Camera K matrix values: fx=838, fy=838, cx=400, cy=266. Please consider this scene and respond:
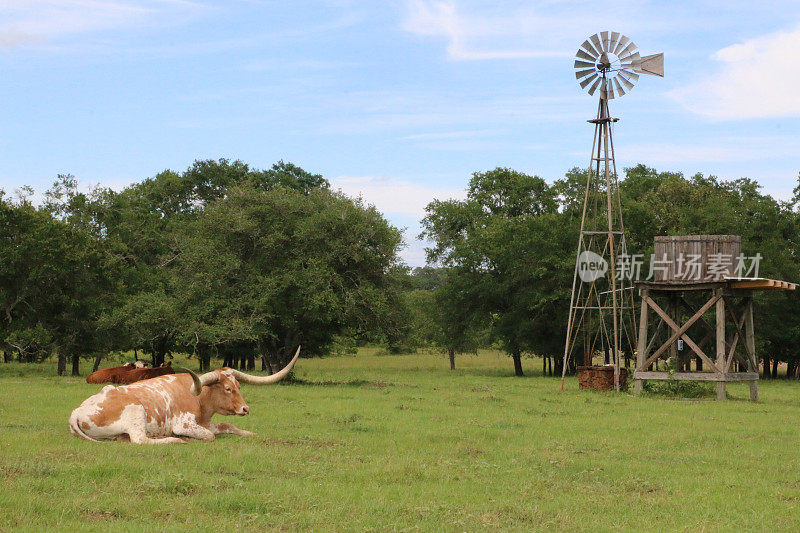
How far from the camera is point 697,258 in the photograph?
26.4 metres

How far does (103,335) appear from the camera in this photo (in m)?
36.0

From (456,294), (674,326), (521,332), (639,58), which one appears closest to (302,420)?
(674,326)

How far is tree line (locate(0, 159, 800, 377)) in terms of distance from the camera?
31.1 m

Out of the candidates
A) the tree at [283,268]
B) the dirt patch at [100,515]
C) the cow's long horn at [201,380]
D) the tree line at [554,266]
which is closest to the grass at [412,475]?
the dirt patch at [100,515]

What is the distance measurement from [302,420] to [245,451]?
5587mm

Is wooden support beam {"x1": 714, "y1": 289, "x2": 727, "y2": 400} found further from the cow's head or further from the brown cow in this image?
the brown cow

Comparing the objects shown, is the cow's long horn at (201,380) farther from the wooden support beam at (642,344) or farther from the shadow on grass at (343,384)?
the wooden support beam at (642,344)

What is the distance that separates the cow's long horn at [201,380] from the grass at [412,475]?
916 mm

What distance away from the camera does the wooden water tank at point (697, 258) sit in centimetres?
2620

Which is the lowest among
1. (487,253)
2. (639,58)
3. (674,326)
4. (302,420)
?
(302,420)

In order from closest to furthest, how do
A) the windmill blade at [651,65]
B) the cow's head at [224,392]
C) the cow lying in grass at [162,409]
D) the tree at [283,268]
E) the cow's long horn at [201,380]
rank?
the cow lying in grass at [162,409], the cow's long horn at [201,380], the cow's head at [224,392], the windmill blade at [651,65], the tree at [283,268]

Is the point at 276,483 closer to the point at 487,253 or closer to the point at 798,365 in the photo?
the point at 487,253

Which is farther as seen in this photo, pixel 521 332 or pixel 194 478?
pixel 521 332

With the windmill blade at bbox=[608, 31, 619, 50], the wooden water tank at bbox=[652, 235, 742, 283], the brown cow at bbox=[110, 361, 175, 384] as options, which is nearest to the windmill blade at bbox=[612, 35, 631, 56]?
the windmill blade at bbox=[608, 31, 619, 50]
